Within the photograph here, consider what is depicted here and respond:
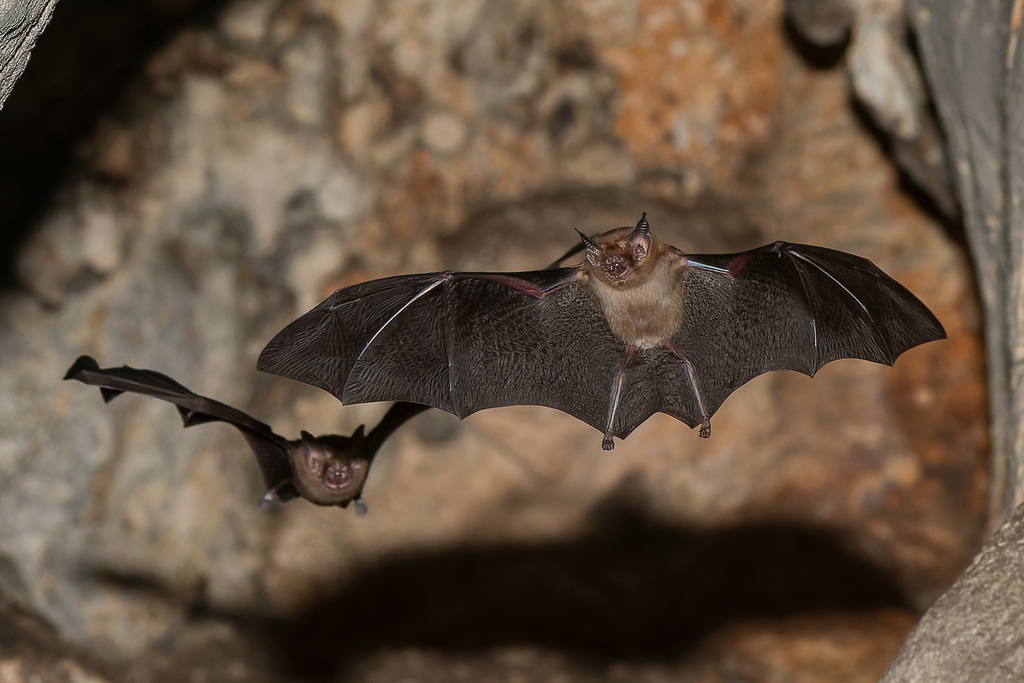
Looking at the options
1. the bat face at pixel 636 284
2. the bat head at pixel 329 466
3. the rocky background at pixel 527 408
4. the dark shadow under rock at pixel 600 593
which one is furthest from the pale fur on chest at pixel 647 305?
the dark shadow under rock at pixel 600 593

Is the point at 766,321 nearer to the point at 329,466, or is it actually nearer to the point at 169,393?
the point at 329,466

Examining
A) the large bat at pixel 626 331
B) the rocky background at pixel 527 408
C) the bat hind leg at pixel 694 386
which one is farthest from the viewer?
the rocky background at pixel 527 408

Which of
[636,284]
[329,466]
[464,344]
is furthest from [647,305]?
[329,466]

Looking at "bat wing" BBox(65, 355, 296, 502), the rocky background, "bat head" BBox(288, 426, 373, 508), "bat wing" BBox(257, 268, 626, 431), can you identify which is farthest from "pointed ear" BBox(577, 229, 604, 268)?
the rocky background

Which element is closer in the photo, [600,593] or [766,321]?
[766,321]

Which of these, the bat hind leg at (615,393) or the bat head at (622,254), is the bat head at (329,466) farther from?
the bat head at (622,254)

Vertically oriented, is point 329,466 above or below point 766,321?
below

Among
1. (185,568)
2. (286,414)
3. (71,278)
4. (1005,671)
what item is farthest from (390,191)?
A: (1005,671)
